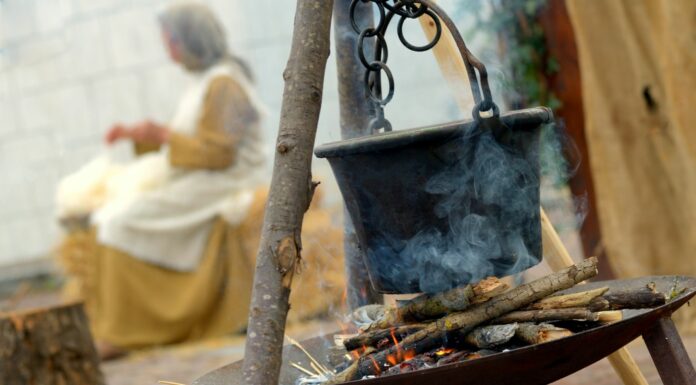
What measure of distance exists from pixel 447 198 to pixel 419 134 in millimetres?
182

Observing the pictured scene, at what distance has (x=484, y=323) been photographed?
8.33 ft

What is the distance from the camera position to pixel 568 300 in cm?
255

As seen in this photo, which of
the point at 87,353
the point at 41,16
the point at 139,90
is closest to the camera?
the point at 87,353

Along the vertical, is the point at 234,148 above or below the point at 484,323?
above

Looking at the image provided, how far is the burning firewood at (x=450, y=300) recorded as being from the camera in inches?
99.9

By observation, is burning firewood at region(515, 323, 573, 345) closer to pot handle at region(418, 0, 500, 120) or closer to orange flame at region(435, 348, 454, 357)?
orange flame at region(435, 348, 454, 357)

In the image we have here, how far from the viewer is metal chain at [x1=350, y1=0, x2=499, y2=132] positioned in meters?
2.42

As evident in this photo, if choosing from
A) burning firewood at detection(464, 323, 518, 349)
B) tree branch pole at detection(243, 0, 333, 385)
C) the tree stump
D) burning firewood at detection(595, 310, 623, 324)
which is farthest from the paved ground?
tree branch pole at detection(243, 0, 333, 385)

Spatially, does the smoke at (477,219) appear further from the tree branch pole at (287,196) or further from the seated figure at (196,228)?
the seated figure at (196,228)

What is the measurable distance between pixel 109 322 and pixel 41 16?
5049 millimetres

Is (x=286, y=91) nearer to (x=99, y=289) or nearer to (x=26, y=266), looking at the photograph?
(x=99, y=289)

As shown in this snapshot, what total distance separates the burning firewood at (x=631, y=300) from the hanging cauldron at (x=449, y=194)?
7.0 inches

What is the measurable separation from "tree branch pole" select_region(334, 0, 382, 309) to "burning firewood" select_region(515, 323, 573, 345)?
91 cm

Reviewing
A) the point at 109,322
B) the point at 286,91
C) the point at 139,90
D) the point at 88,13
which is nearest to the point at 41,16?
the point at 88,13
